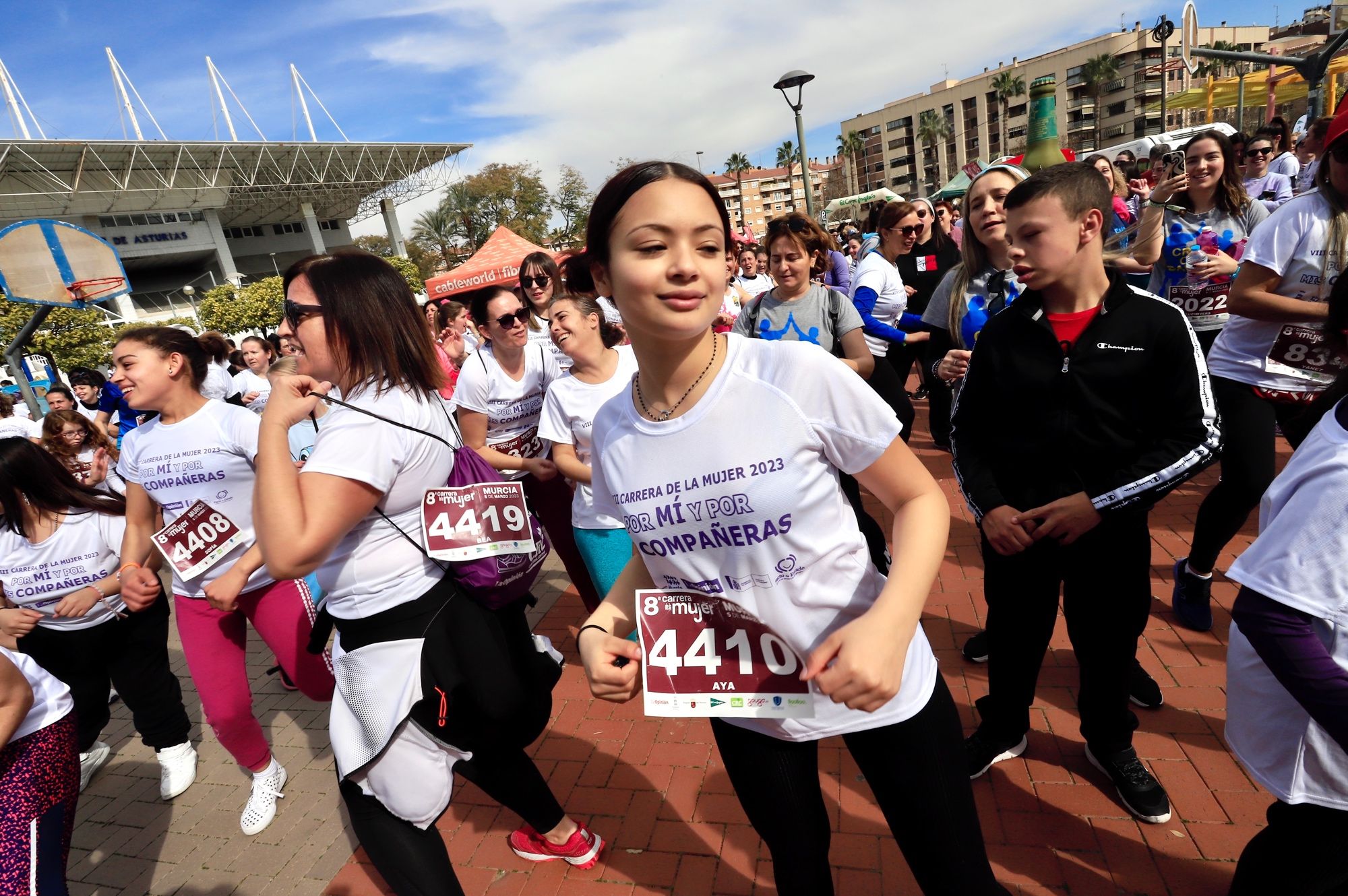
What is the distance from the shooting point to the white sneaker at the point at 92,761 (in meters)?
3.75

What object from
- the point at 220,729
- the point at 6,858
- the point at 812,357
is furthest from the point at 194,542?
the point at 812,357

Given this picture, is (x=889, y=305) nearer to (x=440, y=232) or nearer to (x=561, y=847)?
(x=561, y=847)

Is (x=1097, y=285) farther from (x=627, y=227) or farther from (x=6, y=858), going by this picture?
(x=6, y=858)

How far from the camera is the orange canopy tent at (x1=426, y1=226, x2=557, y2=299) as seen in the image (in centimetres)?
1972

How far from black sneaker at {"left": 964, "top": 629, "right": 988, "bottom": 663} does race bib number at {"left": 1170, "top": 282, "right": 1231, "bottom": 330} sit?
7.26ft

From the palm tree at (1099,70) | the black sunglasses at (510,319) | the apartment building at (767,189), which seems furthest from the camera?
the apartment building at (767,189)

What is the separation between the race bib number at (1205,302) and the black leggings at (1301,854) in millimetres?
3189

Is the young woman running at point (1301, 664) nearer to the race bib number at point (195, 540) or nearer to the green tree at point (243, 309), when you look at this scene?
the race bib number at point (195, 540)

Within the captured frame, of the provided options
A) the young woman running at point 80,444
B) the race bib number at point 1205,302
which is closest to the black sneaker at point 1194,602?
the race bib number at point 1205,302

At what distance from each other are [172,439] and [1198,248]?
5033 millimetres

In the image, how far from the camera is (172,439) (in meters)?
2.91

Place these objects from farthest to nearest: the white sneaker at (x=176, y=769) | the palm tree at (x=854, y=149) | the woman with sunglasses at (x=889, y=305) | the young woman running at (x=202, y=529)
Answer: the palm tree at (x=854, y=149) → the woman with sunglasses at (x=889, y=305) → the white sneaker at (x=176, y=769) → the young woman running at (x=202, y=529)

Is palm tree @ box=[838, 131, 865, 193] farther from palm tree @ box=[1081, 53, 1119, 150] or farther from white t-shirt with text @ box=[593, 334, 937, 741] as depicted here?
white t-shirt with text @ box=[593, 334, 937, 741]

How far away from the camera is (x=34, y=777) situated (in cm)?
197
